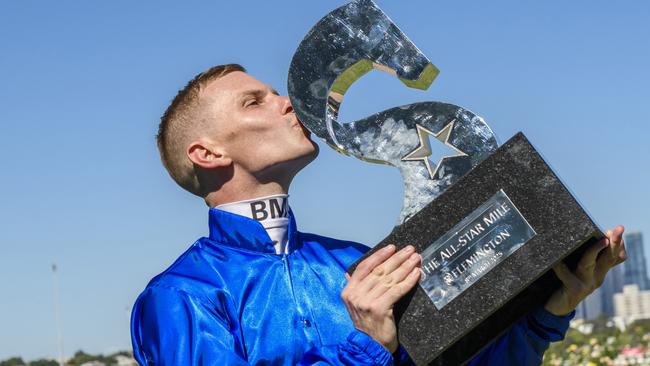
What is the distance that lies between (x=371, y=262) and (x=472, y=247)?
0.27 meters

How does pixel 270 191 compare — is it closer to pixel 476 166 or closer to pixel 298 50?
pixel 298 50

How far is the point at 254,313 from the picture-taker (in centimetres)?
321

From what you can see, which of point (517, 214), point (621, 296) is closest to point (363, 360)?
point (517, 214)

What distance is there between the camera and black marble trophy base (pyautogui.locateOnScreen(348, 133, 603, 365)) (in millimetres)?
2861

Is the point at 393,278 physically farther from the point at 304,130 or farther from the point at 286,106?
the point at 286,106

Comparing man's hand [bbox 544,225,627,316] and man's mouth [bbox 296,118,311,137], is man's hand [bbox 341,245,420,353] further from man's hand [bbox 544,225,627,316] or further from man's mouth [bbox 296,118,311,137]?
man's mouth [bbox 296,118,311,137]

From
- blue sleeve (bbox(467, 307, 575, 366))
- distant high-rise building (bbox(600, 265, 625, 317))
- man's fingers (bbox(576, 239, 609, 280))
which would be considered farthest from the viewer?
distant high-rise building (bbox(600, 265, 625, 317))

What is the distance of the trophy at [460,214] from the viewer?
2873 mm

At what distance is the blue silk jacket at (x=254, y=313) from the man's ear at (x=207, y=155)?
0.15 m

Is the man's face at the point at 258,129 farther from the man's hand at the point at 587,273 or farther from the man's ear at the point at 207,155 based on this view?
the man's hand at the point at 587,273

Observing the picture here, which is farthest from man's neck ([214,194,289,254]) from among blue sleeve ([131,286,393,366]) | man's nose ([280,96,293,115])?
blue sleeve ([131,286,393,366])

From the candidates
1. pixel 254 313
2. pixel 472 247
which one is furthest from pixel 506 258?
pixel 254 313

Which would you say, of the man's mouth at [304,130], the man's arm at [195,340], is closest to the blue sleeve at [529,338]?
the man's arm at [195,340]

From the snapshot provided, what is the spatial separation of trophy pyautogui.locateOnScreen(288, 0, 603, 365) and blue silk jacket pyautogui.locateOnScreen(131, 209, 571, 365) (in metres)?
0.12
